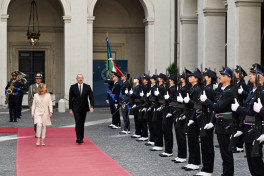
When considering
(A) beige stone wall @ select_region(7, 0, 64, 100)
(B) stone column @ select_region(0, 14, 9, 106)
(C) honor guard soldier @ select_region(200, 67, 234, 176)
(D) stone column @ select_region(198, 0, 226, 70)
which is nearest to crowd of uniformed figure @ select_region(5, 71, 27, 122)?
(B) stone column @ select_region(0, 14, 9, 106)

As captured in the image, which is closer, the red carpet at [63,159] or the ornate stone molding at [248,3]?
the red carpet at [63,159]

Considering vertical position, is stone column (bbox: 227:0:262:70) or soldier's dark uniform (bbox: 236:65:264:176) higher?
stone column (bbox: 227:0:262:70)

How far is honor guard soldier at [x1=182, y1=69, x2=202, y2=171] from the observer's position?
9773mm

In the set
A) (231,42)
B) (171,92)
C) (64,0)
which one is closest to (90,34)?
(64,0)

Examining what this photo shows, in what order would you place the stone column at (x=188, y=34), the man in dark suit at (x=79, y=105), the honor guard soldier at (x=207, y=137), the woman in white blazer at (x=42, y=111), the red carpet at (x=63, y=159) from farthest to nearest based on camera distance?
the stone column at (x=188, y=34) < the man in dark suit at (x=79, y=105) < the woman in white blazer at (x=42, y=111) < the red carpet at (x=63, y=159) < the honor guard soldier at (x=207, y=137)

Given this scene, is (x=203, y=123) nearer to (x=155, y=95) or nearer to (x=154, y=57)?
(x=155, y=95)

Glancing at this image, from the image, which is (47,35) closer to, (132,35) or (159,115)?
(132,35)

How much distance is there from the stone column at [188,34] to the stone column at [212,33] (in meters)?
2.37

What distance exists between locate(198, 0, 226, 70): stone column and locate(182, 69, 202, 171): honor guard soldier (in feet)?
41.1

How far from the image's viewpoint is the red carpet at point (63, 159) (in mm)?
9883

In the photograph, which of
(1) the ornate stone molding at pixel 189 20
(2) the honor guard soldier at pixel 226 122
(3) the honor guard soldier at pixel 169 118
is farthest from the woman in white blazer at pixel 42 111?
(1) the ornate stone molding at pixel 189 20

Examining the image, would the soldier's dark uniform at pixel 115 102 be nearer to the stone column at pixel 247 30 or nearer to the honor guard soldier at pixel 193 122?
the stone column at pixel 247 30

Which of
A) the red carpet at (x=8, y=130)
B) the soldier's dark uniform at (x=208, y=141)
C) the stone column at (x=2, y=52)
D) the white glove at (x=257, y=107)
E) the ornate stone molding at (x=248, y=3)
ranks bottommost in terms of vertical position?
the red carpet at (x=8, y=130)

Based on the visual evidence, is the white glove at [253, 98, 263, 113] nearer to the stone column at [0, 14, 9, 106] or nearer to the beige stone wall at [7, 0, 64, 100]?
the stone column at [0, 14, 9, 106]
